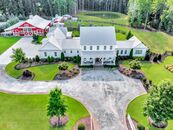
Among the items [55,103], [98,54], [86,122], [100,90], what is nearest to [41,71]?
[98,54]

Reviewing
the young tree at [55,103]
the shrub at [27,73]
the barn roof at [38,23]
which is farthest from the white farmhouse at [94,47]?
the barn roof at [38,23]

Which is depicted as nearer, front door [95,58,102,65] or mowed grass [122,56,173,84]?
mowed grass [122,56,173,84]

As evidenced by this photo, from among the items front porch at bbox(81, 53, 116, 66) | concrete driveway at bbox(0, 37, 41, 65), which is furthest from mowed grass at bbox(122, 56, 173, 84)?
concrete driveway at bbox(0, 37, 41, 65)

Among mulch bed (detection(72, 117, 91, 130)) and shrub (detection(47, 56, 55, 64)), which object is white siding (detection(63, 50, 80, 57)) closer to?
shrub (detection(47, 56, 55, 64))

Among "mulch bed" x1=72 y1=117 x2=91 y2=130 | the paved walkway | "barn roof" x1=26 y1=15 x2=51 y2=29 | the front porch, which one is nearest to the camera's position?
"mulch bed" x1=72 y1=117 x2=91 y2=130

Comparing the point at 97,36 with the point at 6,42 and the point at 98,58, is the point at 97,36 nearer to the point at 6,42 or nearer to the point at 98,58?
the point at 98,58

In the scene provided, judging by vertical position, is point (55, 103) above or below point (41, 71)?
above
